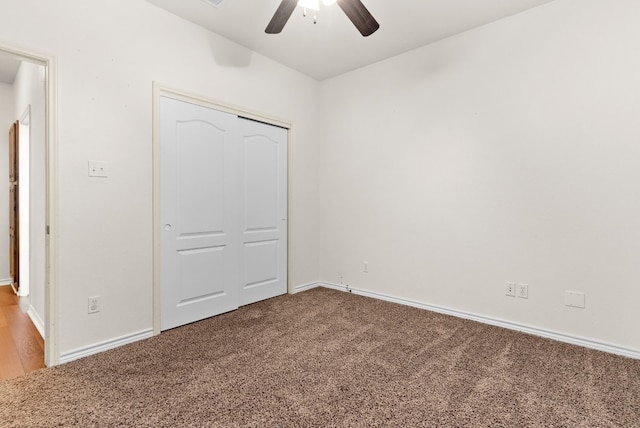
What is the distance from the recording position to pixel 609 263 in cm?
237

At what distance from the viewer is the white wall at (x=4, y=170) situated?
166 inches

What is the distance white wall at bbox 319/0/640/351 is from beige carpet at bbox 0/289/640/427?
475mm

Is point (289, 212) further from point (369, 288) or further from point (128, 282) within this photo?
point (128, 282)

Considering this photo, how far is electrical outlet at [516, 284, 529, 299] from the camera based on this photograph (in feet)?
8.95

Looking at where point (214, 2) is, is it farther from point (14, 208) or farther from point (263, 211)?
point (14, 208)

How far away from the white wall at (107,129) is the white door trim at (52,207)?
1.3 inches

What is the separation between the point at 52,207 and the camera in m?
2.12

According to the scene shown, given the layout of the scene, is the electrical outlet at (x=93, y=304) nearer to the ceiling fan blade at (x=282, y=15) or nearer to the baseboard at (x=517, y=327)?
the ceiling fan blade at (x=282, y=15)

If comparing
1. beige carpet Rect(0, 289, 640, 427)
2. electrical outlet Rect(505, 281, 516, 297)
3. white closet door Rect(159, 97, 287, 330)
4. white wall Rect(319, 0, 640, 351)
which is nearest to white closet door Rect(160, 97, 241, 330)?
white closet door Rect(159, 97, 287, 330)

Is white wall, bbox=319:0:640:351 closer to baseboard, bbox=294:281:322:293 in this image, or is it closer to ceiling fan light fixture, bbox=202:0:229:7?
baseboard, bbox=294:281:322:293

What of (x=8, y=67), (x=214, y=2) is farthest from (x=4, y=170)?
(x=214, y=2)

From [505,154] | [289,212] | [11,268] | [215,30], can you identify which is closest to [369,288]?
[289,212]

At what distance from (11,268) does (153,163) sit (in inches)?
133

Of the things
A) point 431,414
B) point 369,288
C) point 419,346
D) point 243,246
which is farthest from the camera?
point 369,288
